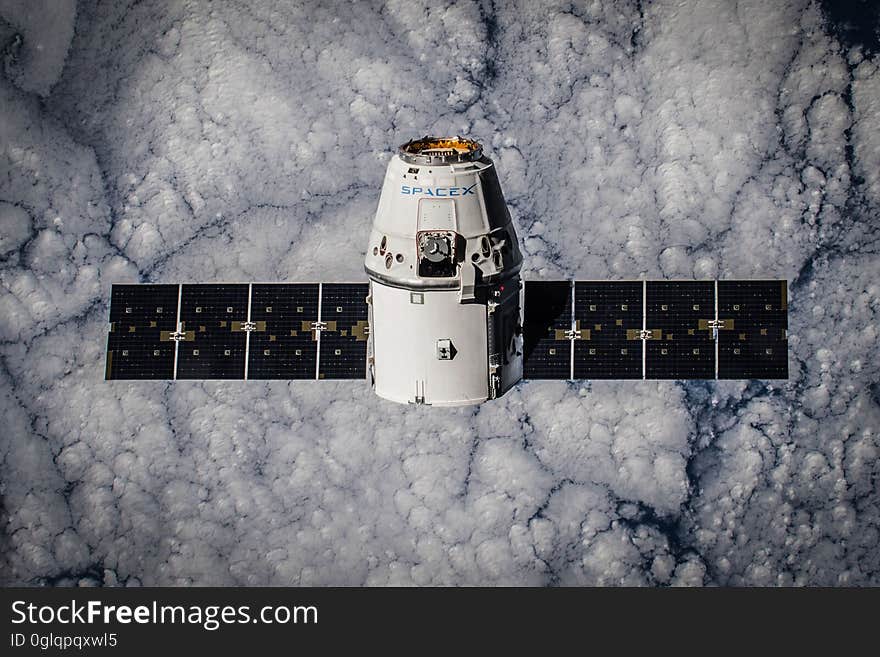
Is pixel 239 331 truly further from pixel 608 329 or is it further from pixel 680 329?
pixel 680 329

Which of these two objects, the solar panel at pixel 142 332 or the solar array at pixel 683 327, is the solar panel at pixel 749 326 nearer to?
the solar array at pixel 683 327

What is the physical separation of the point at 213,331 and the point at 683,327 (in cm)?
1091

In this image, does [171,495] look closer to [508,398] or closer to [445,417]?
[445,417]

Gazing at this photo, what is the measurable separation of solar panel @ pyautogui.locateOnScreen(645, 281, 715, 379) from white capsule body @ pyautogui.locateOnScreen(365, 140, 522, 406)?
4.31 meters

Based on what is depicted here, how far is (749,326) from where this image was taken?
24625 mm

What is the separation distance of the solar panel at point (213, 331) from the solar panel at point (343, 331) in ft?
6.57

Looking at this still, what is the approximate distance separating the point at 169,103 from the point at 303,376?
9657 millimetres

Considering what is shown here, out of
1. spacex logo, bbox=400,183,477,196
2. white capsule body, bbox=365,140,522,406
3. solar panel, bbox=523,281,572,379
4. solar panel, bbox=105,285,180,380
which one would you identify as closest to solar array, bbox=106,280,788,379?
solar panel, bbox=523,281,572,379

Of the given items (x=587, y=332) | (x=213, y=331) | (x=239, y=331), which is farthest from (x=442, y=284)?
(x=213, y=331)

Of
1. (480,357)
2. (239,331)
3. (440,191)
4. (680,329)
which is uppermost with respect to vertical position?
(440,191)

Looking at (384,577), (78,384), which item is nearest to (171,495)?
(78,384)

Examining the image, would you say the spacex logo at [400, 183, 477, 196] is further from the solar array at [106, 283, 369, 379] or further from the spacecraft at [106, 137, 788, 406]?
the solar array at [106, 283, 369, 379]

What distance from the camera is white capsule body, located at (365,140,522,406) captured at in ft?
66.4

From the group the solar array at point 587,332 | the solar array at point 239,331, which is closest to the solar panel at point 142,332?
the solar array at point 239,331
